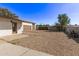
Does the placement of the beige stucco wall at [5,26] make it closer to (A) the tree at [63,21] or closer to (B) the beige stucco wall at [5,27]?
(B) the beige stucco wall at [5,27]

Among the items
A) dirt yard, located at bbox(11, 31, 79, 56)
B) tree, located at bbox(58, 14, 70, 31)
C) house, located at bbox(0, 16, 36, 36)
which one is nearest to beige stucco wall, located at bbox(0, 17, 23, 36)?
house, located at bbox(0, 16, 36, 36)

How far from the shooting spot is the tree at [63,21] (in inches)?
931

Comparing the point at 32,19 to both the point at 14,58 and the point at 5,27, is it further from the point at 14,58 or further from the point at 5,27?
the point at 14,58

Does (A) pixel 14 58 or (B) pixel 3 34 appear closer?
(A) pixel 14 58

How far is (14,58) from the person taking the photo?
5.44 m

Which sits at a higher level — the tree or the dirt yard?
the tree

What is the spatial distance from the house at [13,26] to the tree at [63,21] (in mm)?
5308

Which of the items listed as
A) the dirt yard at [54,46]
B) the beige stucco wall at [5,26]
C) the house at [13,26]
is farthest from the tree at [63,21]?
the dirt yard at [54,46]

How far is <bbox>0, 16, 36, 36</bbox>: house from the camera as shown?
13.9m

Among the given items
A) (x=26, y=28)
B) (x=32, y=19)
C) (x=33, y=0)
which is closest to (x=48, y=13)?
(x=32, y=19)

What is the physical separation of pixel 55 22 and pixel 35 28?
12.9ft

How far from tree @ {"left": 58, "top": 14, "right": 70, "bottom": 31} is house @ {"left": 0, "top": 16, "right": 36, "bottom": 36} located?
531 centimetres

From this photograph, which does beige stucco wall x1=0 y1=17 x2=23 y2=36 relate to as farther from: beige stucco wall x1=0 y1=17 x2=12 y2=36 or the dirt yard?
the dirt yard

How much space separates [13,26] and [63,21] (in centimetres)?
1124
